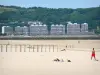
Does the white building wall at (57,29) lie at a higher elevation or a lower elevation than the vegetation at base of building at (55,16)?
lower

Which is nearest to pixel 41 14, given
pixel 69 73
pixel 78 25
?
→ pixel 78 25

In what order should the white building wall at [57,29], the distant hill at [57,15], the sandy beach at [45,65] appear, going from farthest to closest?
the white building wall at [57,29]
the distant hill at [57,15]
the sandy beach at [45,65]

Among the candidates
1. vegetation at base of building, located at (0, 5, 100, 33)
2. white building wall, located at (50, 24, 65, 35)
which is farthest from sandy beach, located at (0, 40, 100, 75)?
white building wall, located at (50, 24, 65, 35)

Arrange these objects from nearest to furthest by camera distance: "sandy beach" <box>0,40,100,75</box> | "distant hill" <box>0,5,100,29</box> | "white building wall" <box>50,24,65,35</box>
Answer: "sandy beach" <box>0,40,100,75</box> → "distant hill" <box>0,5,100,29</box> → "white building wall" <box>50,24,65,35</box>

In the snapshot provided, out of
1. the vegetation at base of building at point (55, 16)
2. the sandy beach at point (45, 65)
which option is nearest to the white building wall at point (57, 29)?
the vegetation at base of building at point (55, 16)

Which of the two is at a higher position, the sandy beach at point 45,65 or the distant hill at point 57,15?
the distant hill at point 57,15

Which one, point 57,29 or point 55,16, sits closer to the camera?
point 55,16

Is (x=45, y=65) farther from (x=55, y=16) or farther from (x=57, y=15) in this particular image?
(x=55, y=16)

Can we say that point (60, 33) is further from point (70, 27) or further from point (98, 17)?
point (98, 17)

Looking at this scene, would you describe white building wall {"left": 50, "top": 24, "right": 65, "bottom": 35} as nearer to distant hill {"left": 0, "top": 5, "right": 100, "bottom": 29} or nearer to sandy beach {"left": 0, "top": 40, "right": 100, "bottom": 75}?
distant hill {"left": 0, "top": 5, "right": 100, "bottom": 29}

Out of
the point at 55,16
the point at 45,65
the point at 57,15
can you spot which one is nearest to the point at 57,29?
the point at 55,16

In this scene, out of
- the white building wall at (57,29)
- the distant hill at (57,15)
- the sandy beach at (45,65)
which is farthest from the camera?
the white building wall at (57,29)

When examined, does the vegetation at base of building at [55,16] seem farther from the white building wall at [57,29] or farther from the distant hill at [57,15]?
the white building wall at [57,29]

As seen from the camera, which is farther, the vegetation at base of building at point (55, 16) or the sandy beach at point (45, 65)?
the vegetation at base of building at point (55, 16)
